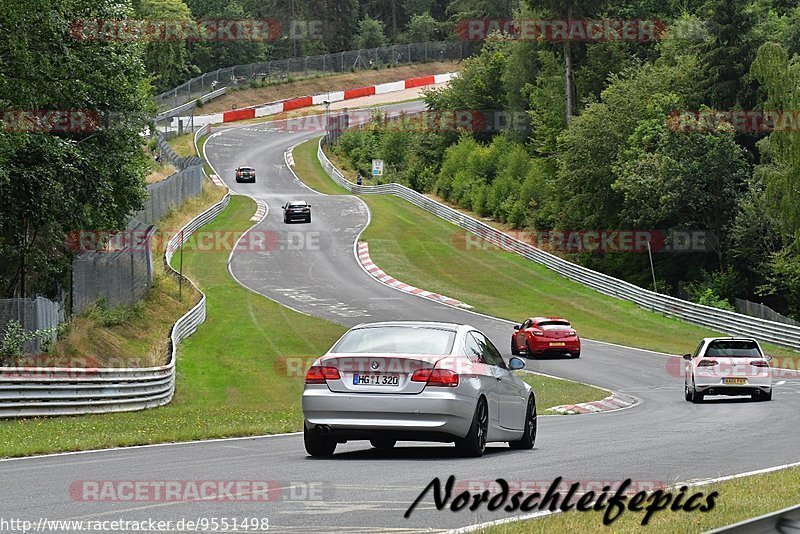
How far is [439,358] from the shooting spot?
41.0 feet

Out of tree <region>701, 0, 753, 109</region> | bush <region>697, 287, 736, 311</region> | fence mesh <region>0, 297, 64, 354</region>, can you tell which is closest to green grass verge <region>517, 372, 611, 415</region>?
fence mesh <region>0, 297, 64, 354</region>

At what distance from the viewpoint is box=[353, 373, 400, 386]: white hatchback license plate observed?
12.3m

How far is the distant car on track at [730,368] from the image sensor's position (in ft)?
81.4

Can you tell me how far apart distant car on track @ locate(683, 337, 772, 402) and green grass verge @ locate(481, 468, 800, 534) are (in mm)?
15191

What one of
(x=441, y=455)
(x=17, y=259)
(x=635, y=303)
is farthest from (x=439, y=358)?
(x=635, y=303)

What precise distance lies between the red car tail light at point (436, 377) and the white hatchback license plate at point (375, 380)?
19 cm

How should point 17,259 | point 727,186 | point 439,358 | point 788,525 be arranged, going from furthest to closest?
point 727,186 < point 17,259 < point 439,358 < point 788,525

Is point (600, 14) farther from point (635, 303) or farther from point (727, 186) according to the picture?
point (635, 303)

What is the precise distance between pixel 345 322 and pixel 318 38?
380ft

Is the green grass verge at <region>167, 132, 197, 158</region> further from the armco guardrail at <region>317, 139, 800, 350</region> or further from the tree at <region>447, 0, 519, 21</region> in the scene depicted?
the tree at <region>447, 0, 519, 21</region>
